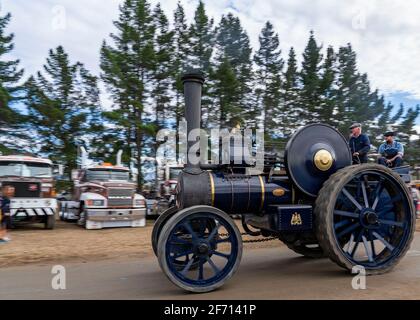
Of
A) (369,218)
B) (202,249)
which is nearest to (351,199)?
(369,218)

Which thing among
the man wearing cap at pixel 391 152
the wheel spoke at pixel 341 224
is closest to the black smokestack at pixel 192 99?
the wheel spoke at pixel 341 224

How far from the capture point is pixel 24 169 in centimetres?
1308

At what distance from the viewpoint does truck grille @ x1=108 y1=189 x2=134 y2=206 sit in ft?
43.8

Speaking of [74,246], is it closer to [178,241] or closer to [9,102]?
[178,241]

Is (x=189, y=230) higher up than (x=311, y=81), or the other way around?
(x=311, y=81)

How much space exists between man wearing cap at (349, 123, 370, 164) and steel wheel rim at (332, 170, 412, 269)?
1.88 feet

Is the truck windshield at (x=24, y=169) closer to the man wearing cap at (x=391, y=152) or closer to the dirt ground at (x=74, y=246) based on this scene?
the dirt ground at (x=74, y=246)

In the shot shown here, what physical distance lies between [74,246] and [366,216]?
21.2 ft

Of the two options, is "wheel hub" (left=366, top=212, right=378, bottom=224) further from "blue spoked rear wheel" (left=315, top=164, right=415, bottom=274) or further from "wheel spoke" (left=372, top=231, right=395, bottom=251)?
"wheel spoke" (left=372, top=231, right=395, bottom=251)

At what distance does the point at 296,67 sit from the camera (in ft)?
97.1

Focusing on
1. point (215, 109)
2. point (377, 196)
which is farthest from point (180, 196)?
point (215, 109)

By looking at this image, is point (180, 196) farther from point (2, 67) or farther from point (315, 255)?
point (2, 67)

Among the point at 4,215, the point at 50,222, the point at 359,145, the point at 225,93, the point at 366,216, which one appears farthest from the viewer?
the point at 225,93

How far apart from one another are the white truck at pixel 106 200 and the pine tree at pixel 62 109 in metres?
11.0
